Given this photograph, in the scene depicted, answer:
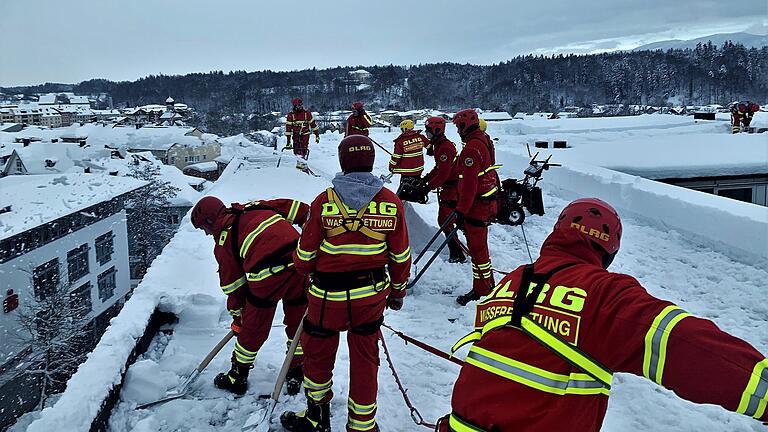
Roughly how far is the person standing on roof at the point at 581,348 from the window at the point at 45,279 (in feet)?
94.6

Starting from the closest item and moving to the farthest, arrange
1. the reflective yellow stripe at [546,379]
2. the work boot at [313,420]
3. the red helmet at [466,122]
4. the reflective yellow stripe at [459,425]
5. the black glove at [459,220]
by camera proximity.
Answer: the reflective yellow stripe at [546,379]
the reflective yellow stripe at [459,425]
the work boot at [313,420]
the black glove at [459,220]
the red helmet at [466,122]

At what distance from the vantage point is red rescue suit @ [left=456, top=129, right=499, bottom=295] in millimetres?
5434

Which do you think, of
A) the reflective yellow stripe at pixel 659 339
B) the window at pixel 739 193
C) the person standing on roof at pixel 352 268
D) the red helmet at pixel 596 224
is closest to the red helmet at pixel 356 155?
the person standing on roof at pixel 352 268

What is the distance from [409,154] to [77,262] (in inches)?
1057

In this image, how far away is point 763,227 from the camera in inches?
238

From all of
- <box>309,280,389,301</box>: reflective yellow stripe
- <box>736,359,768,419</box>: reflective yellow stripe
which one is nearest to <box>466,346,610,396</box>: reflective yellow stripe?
<box>736,359,768,419</box>: reflective yellow stripe

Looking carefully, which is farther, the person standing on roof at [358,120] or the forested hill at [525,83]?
the forested hill at [525,83]

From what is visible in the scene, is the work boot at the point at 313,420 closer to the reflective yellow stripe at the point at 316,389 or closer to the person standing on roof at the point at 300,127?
the reflective yellow stripe at the point at 316,389

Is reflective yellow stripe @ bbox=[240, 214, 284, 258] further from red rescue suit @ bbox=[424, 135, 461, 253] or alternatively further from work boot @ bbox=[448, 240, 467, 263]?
work boot @ bbox=[448, 240, 467, 263]

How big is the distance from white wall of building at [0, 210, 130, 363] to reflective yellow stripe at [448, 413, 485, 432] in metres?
28.1

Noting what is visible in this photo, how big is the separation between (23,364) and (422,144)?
23868 millimetres

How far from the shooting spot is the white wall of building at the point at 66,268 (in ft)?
82.8

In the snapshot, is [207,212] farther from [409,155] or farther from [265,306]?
[409,155]

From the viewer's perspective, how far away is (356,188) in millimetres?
3316
